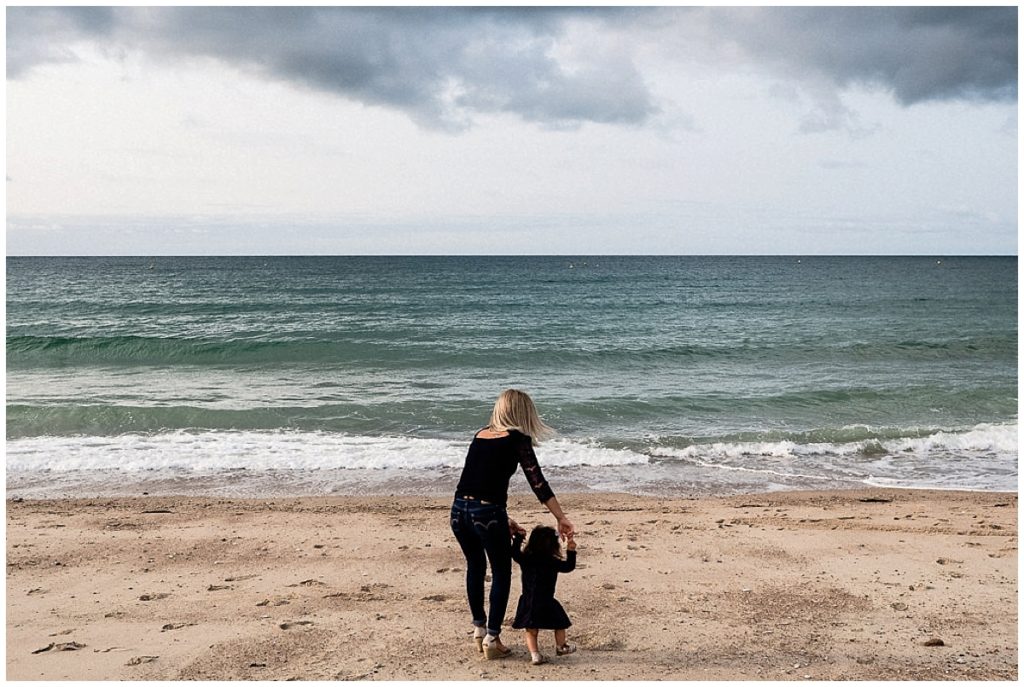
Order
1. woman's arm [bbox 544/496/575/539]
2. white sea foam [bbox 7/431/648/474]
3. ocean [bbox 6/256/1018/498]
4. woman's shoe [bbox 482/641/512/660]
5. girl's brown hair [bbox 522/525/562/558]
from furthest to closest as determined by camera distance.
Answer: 1. white sea foam [bbox 7/431/648/474]
2. ocean [bbox 6/256/1018/498]
3. woman's shoe [bbox 482/641/512/660]
4. girl's brown hair [bbox 522/525/562/558]
5. woman's arm [bbox 544/496/575/539]

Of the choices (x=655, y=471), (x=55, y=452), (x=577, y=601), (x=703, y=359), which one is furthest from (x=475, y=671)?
(x=703, y=359)

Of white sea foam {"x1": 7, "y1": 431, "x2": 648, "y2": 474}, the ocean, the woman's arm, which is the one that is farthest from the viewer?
white sea foam {"x1": 7, "y1": 431, "x2": 648, "y2": 474}

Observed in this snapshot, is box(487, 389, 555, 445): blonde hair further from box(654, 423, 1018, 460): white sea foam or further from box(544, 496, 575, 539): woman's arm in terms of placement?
box(654, 423, 1018, 460): white sea foam

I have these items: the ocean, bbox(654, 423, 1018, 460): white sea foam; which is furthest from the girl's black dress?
bbox(654, 423, 1018, 460): white sea foam

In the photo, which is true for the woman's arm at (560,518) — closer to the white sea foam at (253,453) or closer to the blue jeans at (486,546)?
the blue jeans at (486,546)

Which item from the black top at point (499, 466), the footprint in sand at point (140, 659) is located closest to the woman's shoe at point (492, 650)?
the black top at point (499, 466)

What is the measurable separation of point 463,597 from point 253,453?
6.67 m

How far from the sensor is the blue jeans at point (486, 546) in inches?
180

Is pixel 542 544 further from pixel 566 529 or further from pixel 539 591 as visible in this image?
pixel 539 591

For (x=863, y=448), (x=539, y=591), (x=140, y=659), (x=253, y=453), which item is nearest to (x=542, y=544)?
(x=539, y=591)

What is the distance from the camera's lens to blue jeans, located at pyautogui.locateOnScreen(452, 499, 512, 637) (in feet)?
15.0

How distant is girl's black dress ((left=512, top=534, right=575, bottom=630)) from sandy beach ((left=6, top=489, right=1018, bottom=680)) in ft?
0.89

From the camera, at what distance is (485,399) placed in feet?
53.2

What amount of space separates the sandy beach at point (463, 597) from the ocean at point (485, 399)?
5.46 feet
